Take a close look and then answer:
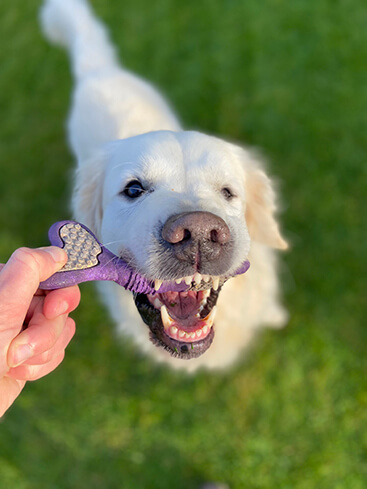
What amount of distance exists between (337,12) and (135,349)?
4.20 m

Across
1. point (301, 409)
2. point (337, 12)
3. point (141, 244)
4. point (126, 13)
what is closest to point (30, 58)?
point (126, 13)

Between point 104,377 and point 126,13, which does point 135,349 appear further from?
point 126,13

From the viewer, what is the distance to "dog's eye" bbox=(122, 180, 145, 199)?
1.73 m

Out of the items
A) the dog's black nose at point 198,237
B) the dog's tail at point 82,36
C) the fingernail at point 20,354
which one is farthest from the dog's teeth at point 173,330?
the dog's tail at point 82,36

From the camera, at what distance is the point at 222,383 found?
283cm

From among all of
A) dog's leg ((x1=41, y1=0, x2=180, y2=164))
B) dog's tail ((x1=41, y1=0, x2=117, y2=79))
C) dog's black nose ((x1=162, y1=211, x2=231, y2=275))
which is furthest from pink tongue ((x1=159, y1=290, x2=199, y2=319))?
dog's tail ((x1=41, y1=0, x2=117, y2=79))

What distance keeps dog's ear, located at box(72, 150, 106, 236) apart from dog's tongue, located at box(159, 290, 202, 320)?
1.98 feet

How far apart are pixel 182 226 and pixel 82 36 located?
109 inches

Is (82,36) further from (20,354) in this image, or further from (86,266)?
(20,354)

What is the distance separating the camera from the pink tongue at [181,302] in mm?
1732

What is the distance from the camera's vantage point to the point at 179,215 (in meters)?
1.39

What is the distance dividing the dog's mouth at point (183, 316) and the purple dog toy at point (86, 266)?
0.26 ft

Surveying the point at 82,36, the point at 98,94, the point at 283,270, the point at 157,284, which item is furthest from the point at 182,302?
the point at 82,36

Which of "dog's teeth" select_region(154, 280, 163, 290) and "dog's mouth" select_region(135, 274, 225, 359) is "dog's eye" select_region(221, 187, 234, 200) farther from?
"dog's teeth" select_region(154, 280, 163, 290)
